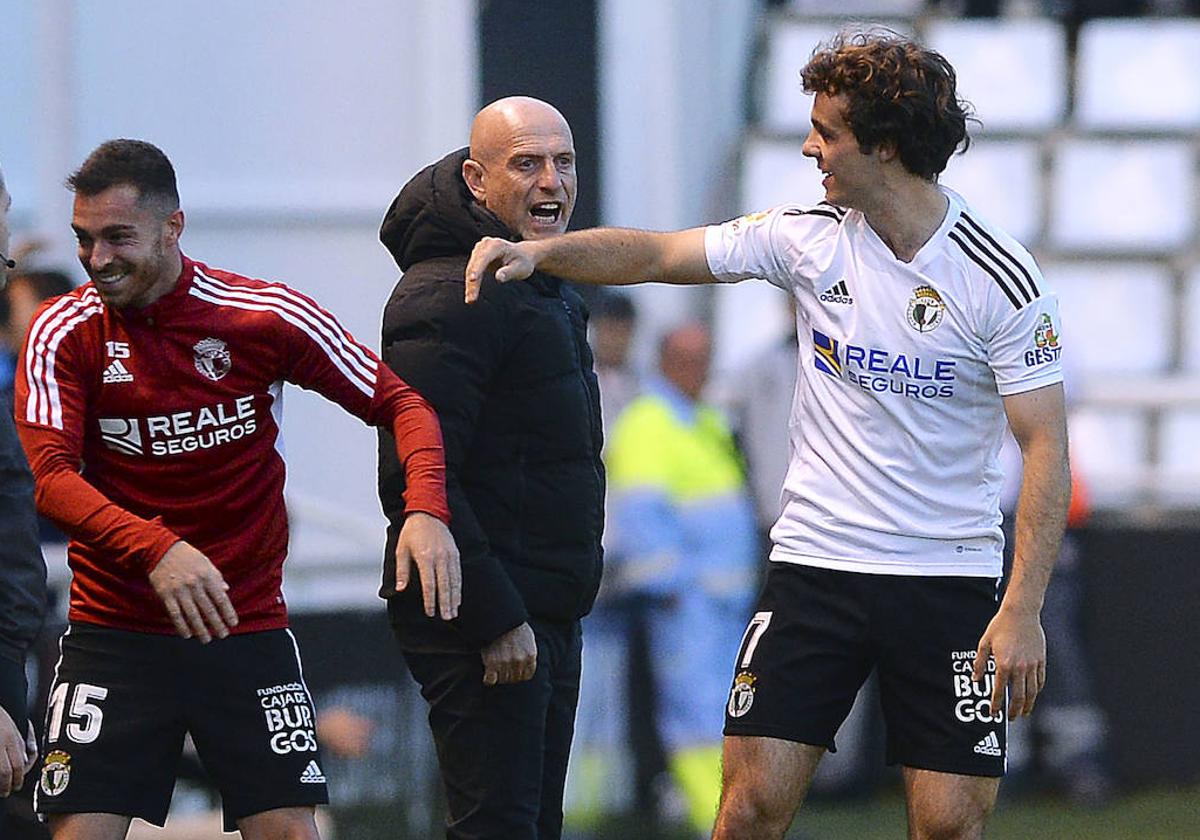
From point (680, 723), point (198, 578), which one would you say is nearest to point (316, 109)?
point (680, 723)

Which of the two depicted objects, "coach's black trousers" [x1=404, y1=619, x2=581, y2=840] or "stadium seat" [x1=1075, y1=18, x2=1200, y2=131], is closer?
"coach's black trousers" [x1=404, y1=619, x2=581, y2=840]

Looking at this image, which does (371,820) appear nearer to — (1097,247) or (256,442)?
(256,442)

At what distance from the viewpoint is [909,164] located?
15.1 feet

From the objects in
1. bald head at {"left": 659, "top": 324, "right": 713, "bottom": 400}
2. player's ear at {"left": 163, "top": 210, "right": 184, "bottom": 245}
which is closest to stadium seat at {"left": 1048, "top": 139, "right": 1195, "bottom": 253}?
bald head at {"left": 659, "top": 324, "right": 713, "bottom": 400}

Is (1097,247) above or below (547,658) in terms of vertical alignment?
above

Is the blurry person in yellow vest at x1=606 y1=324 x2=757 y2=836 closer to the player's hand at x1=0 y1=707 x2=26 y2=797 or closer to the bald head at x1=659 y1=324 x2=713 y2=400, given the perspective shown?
the bald head at x1=659 y1=324 x2=713 y2=400

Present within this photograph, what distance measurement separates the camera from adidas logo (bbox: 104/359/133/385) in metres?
4.46

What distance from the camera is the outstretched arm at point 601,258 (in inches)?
169

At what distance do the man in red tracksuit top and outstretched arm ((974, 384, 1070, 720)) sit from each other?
47.6 inches

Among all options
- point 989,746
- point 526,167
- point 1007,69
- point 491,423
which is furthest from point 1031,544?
point 1007,69

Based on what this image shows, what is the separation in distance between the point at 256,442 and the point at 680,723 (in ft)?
13.5

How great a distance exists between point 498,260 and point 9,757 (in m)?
1.41

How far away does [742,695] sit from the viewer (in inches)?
186

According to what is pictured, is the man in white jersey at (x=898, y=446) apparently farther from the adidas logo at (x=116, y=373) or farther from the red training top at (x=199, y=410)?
the adidas logo at (x=116, y=373)
